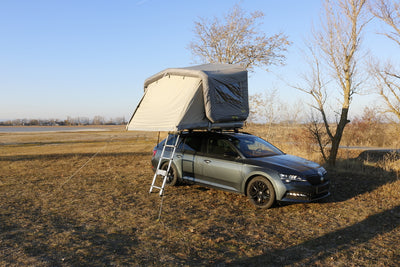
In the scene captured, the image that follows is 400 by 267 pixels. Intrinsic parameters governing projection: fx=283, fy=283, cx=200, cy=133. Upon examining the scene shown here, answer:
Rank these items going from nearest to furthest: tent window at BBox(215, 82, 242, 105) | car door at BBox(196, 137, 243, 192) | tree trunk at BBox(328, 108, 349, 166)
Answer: car door at BBox(196, 137, 243, 192), tent window at BBox(215, 82, 242, 105), tree trunk at BBox(328, 108, 349, 166)

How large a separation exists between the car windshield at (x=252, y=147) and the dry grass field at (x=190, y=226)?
1141 mm

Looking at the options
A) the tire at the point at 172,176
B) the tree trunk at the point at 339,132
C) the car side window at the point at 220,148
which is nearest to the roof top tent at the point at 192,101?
the car side window at the point at 220,148

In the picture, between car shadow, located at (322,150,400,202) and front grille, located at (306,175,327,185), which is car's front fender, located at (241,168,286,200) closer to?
front grille, located at (306,175,327,185)

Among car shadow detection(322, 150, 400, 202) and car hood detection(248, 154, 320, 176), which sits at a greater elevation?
car hood detection(248, 154, 320, 176)

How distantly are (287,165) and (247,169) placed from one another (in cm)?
84

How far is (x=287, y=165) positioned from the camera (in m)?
6.00

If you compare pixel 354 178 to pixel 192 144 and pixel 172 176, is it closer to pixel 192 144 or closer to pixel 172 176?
pixel 192 144

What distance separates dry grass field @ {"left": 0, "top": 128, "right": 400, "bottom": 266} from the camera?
12.5 feet

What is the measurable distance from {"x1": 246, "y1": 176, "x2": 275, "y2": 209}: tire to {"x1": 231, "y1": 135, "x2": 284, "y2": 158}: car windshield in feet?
2.21

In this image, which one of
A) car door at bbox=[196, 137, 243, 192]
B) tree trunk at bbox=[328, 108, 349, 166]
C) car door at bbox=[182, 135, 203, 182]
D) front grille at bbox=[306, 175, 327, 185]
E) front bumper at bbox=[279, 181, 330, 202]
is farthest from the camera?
tree trunk at bbox=[328, 108, 349, 166]

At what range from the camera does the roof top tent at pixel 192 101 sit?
6.45 meters

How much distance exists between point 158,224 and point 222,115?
3117mm

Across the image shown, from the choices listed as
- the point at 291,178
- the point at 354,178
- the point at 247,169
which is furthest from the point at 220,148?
the point at 354,178

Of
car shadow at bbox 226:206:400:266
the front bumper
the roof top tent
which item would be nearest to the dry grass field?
car shadow at bbox 226:206:400:266
